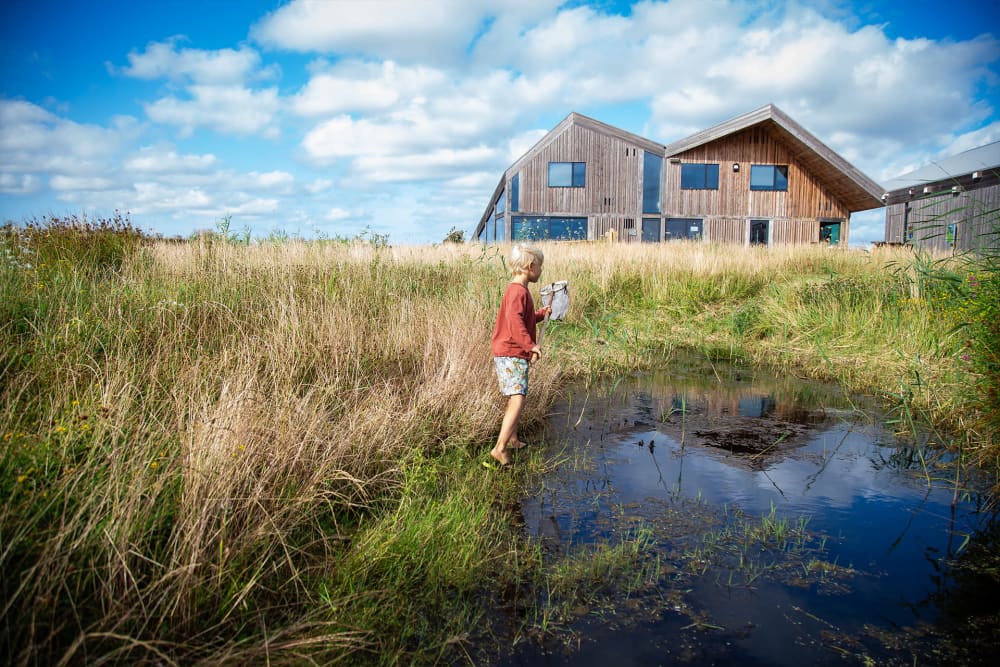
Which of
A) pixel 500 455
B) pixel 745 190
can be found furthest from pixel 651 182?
pixel 500 455

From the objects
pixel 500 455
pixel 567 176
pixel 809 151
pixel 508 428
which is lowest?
pixel 500 455

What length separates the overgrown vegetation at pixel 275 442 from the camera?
2.08 metres

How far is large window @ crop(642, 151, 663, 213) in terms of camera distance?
85.9 ft

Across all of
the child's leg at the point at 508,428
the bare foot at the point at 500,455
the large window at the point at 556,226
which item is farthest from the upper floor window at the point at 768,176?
the bare foot at the point at 500,455

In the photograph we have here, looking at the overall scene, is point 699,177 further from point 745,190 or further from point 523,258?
point 523,258

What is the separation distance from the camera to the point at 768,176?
2603 centimetres

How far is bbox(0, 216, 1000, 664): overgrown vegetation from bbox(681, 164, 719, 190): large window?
18.9m

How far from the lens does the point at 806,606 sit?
8.32 feet

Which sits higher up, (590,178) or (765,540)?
(590,178)

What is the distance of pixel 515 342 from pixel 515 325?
0.13 meters

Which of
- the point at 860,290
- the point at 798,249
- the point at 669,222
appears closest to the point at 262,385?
the point at 860,290

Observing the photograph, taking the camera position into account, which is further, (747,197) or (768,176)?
(747,197)

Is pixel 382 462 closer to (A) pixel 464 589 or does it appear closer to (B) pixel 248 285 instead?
(A) pixel 464 589

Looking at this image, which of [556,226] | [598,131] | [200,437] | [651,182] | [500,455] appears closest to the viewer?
[200,437]
